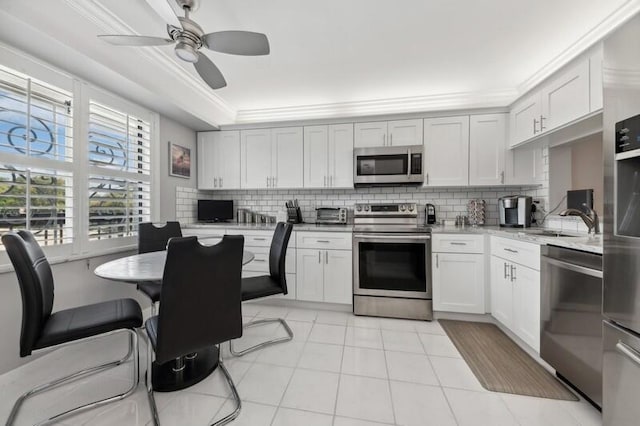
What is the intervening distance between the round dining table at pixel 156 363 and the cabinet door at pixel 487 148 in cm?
268

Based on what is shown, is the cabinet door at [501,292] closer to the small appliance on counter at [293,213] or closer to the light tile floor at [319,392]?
the light tile floor at [319,392]

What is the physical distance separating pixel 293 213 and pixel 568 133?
2.86m

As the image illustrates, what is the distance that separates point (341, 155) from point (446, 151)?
123 centimetres

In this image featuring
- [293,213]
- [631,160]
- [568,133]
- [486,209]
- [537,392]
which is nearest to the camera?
[631,160]

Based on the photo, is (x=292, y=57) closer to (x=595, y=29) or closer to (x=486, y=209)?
Answer: (x=595, y=29)

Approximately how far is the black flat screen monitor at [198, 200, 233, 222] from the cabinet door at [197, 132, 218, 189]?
0.24 metres

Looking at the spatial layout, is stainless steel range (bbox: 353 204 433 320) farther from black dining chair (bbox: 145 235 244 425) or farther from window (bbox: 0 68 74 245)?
window (bbox: 0 68 74 245)

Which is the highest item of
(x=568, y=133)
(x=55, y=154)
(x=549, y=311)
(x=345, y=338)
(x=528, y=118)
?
(x=528, y=118)

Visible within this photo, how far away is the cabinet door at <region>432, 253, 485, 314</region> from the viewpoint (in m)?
2.55

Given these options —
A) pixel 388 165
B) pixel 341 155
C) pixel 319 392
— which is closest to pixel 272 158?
pixel 341 155

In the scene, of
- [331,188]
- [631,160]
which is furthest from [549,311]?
[331,188]

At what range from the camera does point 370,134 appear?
10.2ft

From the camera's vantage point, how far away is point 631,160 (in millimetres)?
1065

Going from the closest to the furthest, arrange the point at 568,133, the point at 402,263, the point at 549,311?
the point at 549,311 → the point at 568,133 → the point at 402,263
